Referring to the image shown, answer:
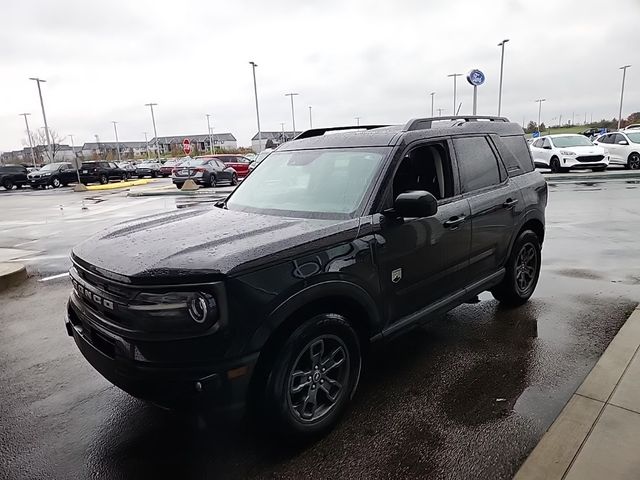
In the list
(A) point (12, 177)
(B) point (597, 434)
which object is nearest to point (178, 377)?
(B) point (597, 434)

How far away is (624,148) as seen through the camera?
70.0ft

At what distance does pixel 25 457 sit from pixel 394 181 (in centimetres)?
303

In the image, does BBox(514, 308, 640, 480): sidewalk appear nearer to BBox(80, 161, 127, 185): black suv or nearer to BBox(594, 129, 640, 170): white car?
BBox(594, 129, 640, 170): white car

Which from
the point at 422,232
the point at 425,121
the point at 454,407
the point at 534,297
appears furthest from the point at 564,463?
the point at 534,297

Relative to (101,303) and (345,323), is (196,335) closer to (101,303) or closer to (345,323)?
(101,303)

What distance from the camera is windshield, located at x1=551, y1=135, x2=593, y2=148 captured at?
2139 cm

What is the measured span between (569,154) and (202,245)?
2233 centimetres

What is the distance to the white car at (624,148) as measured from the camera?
21.2 m

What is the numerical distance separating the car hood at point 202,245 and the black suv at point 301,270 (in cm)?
1

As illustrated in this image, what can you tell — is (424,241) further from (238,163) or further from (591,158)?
(238,163)

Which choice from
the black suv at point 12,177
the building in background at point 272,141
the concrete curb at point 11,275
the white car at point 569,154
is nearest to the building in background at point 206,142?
the building in background at point 272,141

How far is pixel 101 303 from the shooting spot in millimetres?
2666

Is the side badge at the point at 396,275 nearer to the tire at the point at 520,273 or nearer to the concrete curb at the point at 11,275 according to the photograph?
the tire at the point at 520,273

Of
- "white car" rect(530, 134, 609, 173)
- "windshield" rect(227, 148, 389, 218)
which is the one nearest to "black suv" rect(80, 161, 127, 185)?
"white car" rect(530, 134, 609, 173)
